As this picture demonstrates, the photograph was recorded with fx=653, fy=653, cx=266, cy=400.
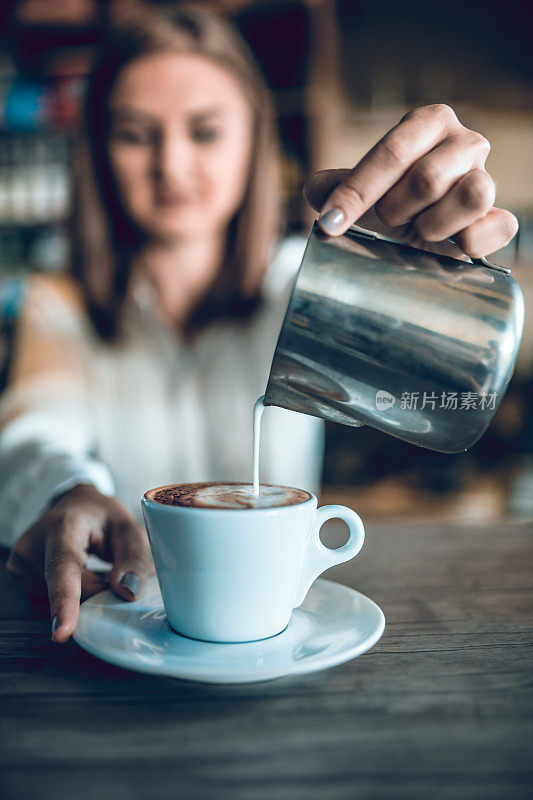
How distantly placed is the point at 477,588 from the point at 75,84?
2.36m

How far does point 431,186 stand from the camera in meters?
0.65

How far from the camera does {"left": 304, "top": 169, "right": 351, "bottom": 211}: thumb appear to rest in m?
0.72

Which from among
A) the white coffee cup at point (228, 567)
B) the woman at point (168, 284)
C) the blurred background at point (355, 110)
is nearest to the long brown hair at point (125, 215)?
the woman at point (168, 284)

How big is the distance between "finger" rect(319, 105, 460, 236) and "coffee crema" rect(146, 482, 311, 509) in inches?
10.0

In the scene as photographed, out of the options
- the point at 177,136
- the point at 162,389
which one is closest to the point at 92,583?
the point at 162,389

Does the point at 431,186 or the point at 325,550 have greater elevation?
the point at 431,186

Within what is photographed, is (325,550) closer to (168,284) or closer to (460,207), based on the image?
(460,207)

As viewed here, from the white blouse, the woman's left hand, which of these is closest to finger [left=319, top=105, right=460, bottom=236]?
the woman's left hand

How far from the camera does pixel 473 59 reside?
2453 mm

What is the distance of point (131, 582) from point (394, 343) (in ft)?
1.14

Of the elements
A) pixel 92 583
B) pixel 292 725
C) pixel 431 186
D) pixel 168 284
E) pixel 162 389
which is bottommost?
pixel 162 389

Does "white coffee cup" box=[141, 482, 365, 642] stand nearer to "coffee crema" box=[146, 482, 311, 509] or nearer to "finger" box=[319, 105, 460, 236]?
"coffee crema" box=[146, 482, 311, 509]

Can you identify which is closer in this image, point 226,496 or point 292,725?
point 292,725

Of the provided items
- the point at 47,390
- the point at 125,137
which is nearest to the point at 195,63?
the point at 125,137
